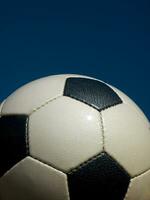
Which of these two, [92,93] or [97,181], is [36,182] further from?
[92,93]

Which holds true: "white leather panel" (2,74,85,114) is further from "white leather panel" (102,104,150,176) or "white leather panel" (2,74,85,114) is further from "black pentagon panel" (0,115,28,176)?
"white leather panel" (102,104,150,176)

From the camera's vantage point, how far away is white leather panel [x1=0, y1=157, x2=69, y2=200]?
282 centimetres

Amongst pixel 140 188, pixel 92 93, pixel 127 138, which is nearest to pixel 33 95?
pixel 92 93

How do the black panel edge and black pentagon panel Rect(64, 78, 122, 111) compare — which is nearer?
the black panel edge

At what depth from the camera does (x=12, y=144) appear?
290 centimetres

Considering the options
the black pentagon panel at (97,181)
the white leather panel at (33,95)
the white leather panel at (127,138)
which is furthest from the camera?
the white leather panel at (33,95)

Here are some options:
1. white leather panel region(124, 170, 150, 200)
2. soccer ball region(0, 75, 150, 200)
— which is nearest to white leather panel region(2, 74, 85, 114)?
soccer ball region(0, 75, 150, 200)

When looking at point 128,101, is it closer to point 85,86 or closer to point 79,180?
point 85,86

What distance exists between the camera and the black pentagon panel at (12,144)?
290cm

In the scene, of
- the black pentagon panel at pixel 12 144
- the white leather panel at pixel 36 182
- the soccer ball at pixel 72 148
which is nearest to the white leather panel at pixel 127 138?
the soccer ball at pixel 72 148

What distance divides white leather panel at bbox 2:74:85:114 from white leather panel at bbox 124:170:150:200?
2.50 ft

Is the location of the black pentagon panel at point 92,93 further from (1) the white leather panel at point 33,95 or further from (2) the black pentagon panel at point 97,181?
(2) the black pentagon panel at point 97,181

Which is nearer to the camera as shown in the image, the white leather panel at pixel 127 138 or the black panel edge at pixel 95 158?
the black panel edge at pixel 95 158

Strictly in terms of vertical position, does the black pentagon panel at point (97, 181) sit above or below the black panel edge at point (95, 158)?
below
